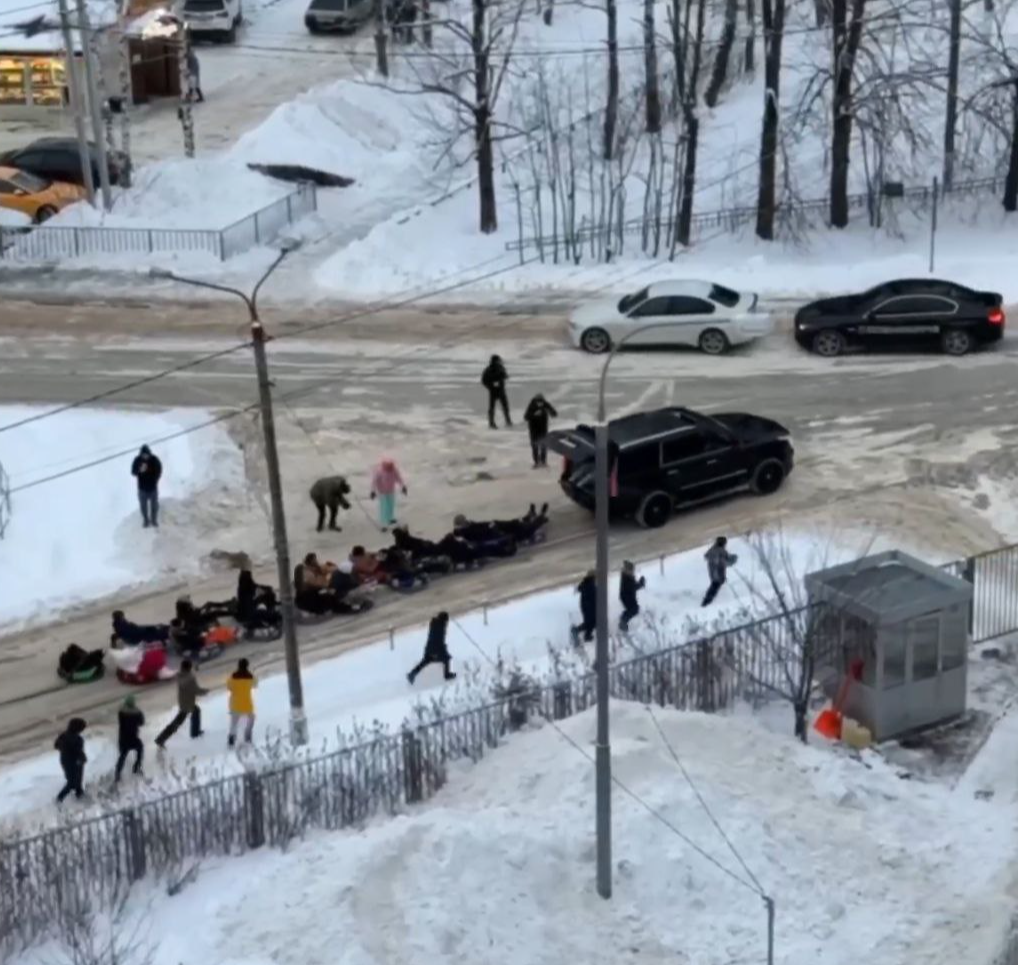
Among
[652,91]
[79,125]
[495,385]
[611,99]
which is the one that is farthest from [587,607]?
[652,91]

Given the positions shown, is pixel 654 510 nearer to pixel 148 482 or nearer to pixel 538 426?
pixel 538 426

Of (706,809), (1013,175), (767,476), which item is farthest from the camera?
(1013,175)

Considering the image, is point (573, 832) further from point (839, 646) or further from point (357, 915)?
point (839, 646)

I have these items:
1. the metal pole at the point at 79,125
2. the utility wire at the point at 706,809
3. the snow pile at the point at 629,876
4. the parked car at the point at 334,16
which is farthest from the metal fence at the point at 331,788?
the parked car at the point at 334,16

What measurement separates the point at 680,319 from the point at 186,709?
13.6 metres

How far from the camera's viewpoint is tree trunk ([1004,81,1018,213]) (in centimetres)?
4075

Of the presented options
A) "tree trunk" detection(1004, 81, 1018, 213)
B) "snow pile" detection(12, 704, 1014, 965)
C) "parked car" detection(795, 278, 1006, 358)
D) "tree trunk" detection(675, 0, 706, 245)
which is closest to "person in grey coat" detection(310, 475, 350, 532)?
"snow pile" detection(12, 704, 1014, 965)

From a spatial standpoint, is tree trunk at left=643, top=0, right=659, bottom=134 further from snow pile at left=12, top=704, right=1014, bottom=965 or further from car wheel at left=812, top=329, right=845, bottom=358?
snow pile at left=12, top=704, right=1014, bottom=965

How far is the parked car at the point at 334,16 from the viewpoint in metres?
56.6

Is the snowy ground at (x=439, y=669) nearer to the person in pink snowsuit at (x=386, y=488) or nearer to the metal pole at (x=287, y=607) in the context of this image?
the metal pole at (x=287, y=607)

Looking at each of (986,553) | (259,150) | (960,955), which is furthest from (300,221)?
(960,955)

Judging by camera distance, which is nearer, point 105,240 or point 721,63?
point 105,240

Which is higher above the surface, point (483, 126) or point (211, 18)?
point (483, 126)

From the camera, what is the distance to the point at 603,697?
18.5m
